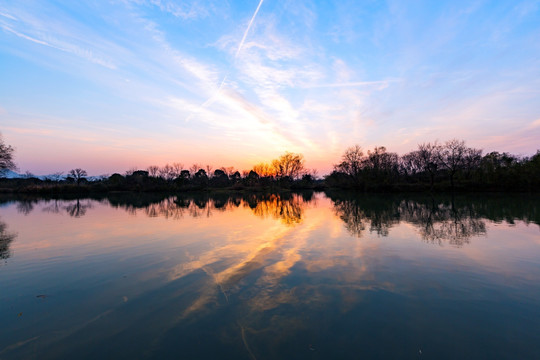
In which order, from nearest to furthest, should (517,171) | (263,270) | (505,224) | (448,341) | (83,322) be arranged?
1. (448,341)
2. (83,322)
3. (263,270)
4. (505,224)
5. (517,171)

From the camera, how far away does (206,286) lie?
692cm

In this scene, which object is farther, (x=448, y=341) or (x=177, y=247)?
(x=177, y=247)

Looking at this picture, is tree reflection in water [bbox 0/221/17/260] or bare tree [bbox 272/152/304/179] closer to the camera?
tree reflection in water [bbox 0/221/17/260]

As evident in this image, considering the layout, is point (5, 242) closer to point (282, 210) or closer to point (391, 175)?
point (282, 210)

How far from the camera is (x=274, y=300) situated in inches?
237

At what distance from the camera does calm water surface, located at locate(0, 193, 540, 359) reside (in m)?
4.25

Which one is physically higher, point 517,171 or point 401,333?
point 517,171

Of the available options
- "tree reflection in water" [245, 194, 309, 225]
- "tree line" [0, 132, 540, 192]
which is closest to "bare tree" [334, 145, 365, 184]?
"tree line" [0, 132, 540, 192]

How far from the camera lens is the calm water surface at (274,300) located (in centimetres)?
425

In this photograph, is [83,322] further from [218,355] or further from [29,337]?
[218,355]

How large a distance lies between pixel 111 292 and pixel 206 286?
8.08ft

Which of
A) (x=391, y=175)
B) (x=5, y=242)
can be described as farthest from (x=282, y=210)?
(x=391, y=175)

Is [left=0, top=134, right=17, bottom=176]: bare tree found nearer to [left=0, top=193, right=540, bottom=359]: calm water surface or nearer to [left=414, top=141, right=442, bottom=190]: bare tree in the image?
[left=0, top=193, right=540, bottom=359]: calm water surface

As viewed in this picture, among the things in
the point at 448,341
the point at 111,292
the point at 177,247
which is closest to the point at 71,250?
the point at 177,247
